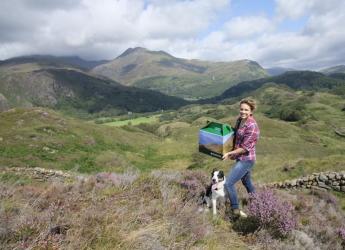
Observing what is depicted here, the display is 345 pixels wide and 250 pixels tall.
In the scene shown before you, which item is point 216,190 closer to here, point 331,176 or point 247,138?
point 247,138

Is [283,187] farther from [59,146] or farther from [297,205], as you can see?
[59,146]

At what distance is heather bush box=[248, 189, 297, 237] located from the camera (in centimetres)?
816

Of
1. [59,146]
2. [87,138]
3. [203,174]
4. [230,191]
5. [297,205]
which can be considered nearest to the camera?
[230,191]

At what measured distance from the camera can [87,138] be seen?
59031 millimetres

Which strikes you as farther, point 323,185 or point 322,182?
point 322,182

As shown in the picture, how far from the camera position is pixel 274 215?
8.31 m

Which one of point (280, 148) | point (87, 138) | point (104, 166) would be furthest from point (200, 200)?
point (280, 148)

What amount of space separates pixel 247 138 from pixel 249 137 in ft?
0.17

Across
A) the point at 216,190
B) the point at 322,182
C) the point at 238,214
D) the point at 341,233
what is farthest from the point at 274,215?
the point at 322,182

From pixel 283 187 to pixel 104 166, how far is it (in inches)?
1122

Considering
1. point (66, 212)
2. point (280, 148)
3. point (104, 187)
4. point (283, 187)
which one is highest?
point (66, 212)

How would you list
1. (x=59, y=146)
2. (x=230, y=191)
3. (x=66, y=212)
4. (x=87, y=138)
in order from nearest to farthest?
1. (x=66, y=212)
2. (x=230, y=191)
3. (x=59, y=146)
4. (x=87, y=138)

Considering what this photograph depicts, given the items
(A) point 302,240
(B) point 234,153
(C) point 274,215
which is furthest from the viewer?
(B) point 234,153

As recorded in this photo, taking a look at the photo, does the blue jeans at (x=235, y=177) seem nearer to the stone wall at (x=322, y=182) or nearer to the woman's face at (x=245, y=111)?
the woman's face at (x=245, y=111)
